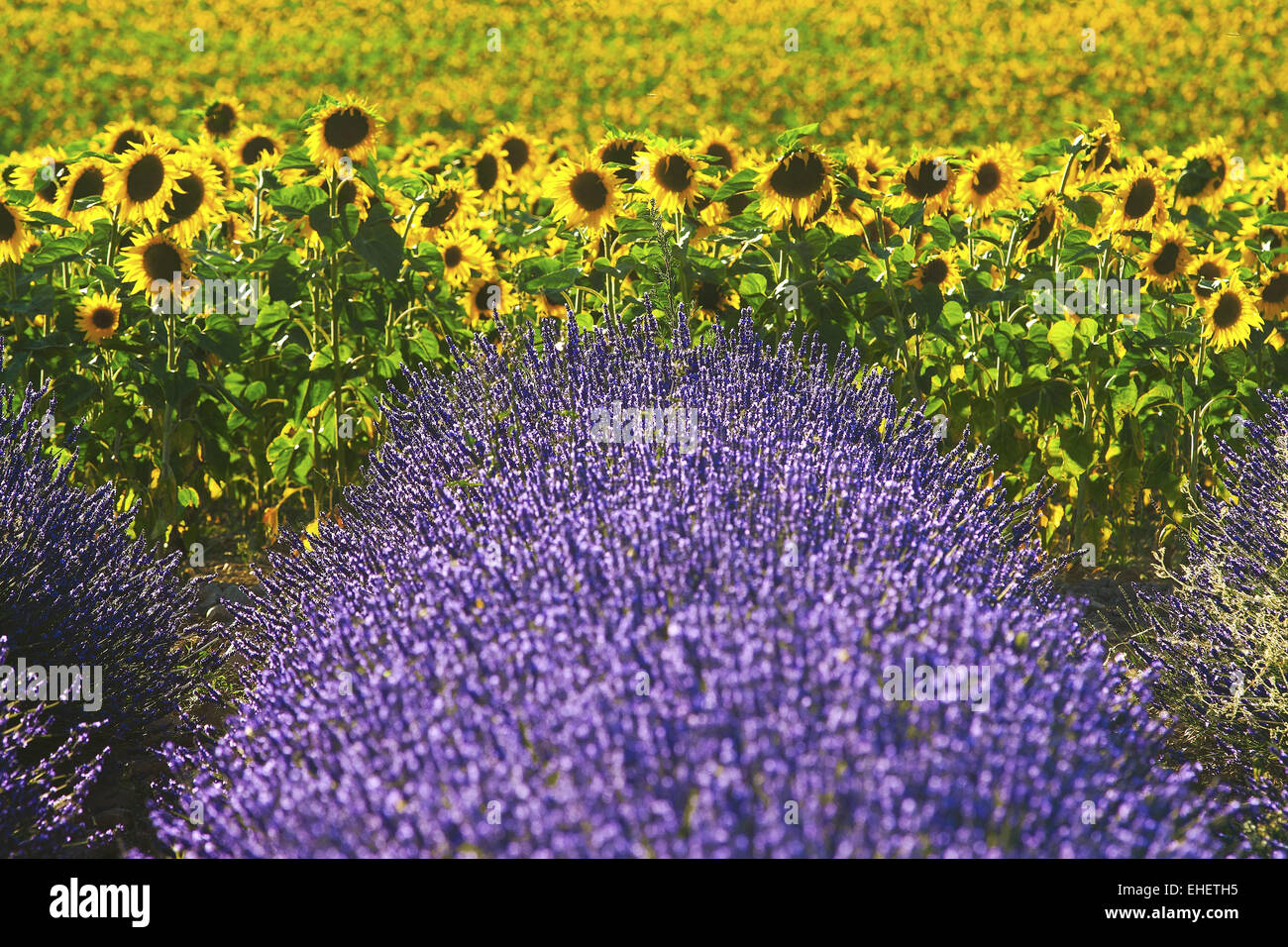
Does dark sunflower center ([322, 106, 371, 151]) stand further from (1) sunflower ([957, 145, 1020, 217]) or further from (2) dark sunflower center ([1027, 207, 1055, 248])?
(2) dark sunflower center ([1027, 207, 1055, 248])

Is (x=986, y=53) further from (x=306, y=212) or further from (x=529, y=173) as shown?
(x=306, y=212)

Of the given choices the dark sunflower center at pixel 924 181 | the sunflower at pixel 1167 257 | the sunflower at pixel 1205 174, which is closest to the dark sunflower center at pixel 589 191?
the dark sunflower center at pixel 924 181

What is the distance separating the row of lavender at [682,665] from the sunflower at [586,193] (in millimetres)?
1073

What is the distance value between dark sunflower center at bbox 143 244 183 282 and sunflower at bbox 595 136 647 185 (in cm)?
176

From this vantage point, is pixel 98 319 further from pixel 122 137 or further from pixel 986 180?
pixel 986 180

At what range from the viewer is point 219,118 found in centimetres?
639

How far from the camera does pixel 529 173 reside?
247 inches

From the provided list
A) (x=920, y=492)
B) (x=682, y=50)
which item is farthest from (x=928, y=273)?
(x=682, y=50)

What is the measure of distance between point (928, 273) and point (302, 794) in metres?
3.94

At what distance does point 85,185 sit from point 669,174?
2411 millimetres

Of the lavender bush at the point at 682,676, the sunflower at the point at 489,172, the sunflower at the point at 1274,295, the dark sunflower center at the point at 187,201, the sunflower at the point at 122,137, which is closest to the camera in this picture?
the lavender bush at the point at 682,676

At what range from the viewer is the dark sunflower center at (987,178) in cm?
546

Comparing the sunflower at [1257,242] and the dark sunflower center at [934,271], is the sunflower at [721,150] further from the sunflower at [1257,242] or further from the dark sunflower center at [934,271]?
the sunflower at [1257,242]

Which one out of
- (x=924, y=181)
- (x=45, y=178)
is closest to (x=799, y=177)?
(x=924, y=181)
